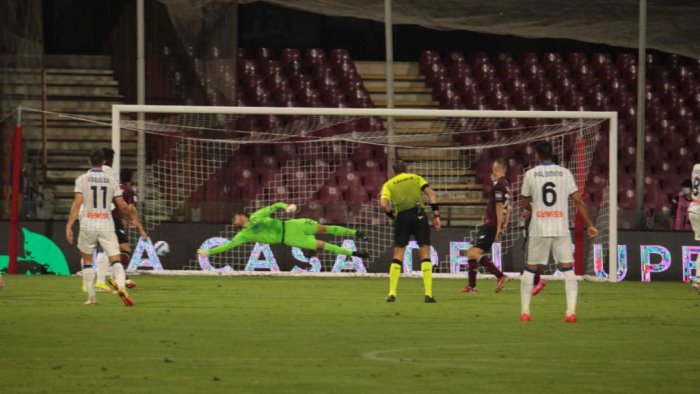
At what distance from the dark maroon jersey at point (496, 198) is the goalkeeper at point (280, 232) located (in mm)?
3723

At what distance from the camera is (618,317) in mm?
14062

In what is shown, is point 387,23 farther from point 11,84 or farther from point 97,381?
point 97,381

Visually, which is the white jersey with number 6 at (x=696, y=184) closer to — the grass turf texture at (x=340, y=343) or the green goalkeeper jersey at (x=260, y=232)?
the grass turf texture at (x=340, y=343)

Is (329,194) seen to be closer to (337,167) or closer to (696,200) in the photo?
(337,167)

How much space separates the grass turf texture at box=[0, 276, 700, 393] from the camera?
8.63 m

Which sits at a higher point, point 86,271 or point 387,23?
point 387,23

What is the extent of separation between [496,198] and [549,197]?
15.0 ft

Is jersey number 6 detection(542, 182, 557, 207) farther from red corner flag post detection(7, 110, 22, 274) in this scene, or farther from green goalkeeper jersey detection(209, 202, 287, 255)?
red corner flag post detection(7, 110, 22, 274)

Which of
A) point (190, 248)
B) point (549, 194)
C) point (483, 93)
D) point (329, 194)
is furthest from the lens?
point (483, 93)

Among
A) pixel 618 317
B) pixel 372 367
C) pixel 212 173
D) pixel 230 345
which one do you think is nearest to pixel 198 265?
pixel 212 173

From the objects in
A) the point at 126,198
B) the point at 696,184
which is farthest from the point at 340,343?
the point at 696,184

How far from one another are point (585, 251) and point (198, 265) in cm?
638

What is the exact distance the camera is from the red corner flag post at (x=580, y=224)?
876 inches

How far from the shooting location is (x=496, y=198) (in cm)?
1778
